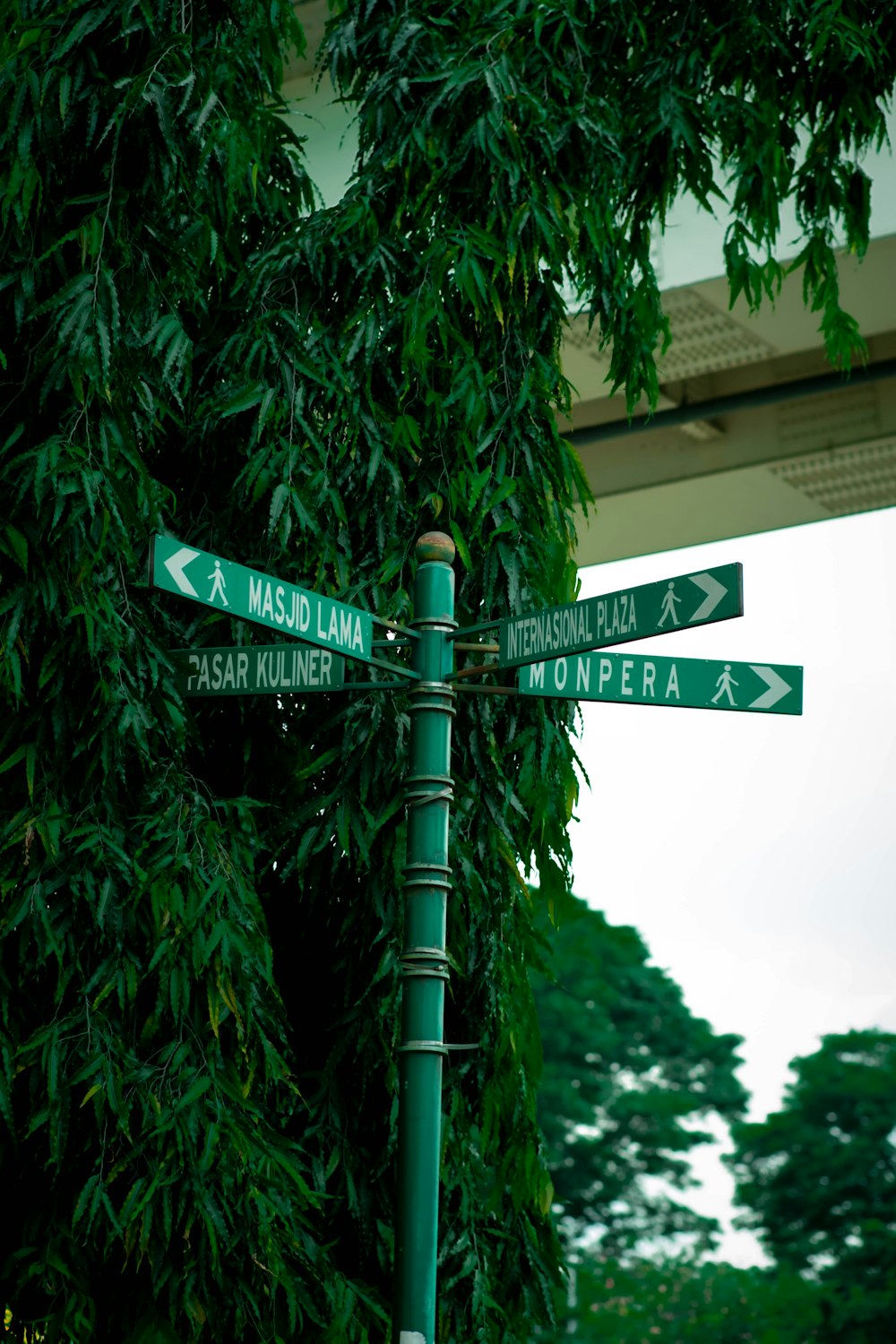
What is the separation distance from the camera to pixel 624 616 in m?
4.15

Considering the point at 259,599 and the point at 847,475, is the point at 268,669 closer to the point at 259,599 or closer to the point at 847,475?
the point at 259,599

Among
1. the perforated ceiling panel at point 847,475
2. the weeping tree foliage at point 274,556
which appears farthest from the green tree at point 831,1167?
the weeping tree foliage at point 274,556

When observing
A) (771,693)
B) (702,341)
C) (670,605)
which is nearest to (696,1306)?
(702,341)

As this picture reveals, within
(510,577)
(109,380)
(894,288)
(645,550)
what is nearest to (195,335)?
(109,380)

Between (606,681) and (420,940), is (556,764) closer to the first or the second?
(606,681)

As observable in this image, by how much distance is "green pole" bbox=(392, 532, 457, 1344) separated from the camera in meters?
3.81

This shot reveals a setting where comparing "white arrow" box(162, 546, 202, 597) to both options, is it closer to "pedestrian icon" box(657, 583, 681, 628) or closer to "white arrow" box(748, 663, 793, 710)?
"pedestrian icon" box(657, 583, 681, 628)

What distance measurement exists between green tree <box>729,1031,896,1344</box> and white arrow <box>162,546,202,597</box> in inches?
1421

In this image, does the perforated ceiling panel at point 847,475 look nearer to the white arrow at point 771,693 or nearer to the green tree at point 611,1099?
the white arrow at point 771,693

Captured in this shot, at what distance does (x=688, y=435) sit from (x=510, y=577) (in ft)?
31.7

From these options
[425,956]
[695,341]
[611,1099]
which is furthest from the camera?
[611,1099]

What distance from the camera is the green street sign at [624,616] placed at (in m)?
4.02

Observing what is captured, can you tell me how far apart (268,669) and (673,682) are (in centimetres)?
99

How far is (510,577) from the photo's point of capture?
5688 millimetres
